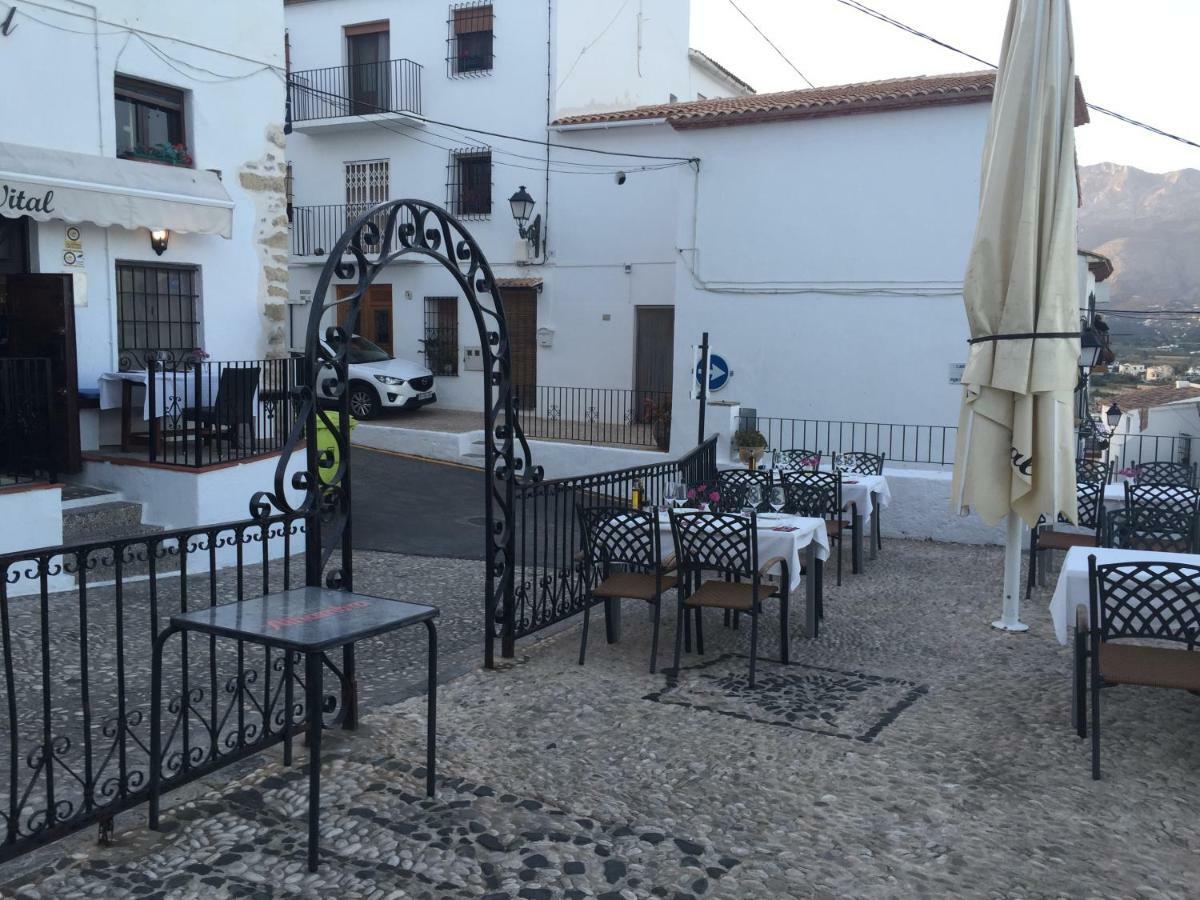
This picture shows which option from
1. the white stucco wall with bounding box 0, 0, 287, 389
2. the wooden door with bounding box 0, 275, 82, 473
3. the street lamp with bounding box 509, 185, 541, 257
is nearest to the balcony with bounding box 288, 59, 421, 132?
the street lamp with bounding box 509, 185, 541, 257

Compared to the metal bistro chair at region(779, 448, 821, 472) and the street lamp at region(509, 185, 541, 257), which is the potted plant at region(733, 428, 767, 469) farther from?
the street lamp at region(509, 185, 541, 257)

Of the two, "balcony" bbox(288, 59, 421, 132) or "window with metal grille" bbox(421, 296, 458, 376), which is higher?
"balcony" bbox(288, 59, 421, 132)

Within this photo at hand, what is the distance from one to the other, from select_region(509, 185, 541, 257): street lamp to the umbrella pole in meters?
11.8

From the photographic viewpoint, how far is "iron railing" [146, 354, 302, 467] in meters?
8.47

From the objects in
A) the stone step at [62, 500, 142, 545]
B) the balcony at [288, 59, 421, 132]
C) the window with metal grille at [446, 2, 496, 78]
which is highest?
the window with metal grille at [446, 2, 496, 78]

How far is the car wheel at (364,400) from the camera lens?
16812 mm

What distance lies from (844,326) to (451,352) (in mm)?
8485

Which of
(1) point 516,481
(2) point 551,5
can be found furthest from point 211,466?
(2) point 551,5

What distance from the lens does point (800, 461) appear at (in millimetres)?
9312

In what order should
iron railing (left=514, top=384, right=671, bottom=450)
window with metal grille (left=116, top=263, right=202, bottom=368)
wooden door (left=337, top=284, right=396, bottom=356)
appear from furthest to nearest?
wooden door (left=337, top=284, right=396, bottom=356) → iron railing (left=514, top=384, right=671, bottom=450) → window with metal grille (left=116, top=263, right=202, bottom=368)

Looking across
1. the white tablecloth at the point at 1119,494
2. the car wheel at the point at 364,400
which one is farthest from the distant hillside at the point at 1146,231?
the white tablecloth at the point at 1119,494

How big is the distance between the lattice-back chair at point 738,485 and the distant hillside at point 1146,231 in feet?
173

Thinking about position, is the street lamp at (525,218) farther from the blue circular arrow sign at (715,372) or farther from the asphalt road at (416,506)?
the blue circular arrow sign at (715,372)

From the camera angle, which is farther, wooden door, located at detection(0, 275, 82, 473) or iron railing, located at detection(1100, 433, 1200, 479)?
iron railing, located at detection(1100, 433, 1200, 479)
